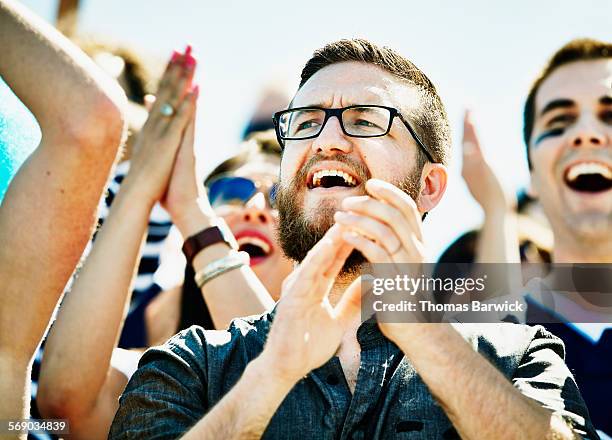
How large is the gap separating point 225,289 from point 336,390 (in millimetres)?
826

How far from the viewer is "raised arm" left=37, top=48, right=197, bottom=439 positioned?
259 centimetres

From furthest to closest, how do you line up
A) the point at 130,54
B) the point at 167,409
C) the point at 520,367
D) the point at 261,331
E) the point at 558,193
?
the point at 130,54 < the point at 558,193 < the point at 261,331 < the point at 520,367 < the point at 167,409

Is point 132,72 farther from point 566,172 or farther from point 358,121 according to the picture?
point 566,172

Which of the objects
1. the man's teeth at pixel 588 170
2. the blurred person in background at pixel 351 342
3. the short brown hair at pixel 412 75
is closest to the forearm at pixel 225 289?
the blurred person in background at pixel 351 342

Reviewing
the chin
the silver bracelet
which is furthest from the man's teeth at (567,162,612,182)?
the silver bracelet

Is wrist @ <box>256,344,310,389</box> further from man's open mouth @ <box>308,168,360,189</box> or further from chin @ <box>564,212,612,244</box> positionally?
chin @ <box>564,212,612,244</box>

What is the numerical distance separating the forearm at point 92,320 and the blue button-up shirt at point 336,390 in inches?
19.0

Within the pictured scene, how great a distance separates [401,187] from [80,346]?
1.19 metres

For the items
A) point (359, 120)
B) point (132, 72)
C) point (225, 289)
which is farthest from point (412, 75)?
point (132, 72)

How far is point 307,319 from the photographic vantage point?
1.80 metres

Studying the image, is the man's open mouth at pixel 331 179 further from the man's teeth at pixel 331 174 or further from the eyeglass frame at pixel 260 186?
the eyeglass frame at pixel 260 186

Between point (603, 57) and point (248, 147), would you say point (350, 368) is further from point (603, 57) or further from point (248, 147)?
point (603, 57)

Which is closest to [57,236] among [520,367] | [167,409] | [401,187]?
[167,409]

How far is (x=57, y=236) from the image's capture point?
207cm
